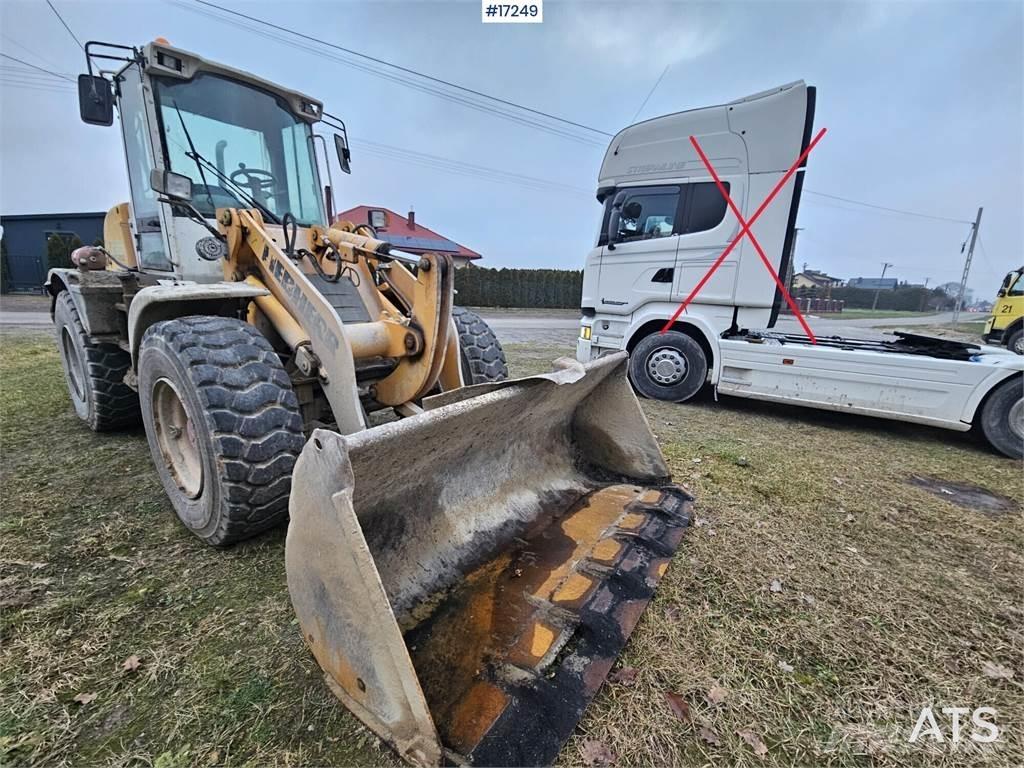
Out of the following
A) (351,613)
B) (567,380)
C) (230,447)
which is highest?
(567,380)

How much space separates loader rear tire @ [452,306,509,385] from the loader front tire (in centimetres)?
152

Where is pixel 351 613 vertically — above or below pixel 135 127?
below

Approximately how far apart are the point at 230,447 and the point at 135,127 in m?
2.71

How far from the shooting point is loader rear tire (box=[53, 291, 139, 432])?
3825mm

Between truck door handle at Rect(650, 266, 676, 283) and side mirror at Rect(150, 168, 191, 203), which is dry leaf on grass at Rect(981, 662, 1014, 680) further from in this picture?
truck door handle at Rect(650, 266, 676, 283)

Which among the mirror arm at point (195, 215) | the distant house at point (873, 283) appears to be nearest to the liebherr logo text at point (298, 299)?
the mirror arm at point (195, 215)

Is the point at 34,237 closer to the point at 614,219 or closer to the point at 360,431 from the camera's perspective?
the point at 614,219

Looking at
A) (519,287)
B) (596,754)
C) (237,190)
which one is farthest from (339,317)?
(519,287)

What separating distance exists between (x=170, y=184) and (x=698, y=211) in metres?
5.05

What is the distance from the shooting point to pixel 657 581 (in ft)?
7.02

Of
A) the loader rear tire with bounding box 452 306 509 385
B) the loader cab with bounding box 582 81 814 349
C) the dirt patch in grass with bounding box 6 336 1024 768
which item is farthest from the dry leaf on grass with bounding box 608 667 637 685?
the loader cab with bounding box 582 81 814 349

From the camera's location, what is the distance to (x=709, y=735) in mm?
1565

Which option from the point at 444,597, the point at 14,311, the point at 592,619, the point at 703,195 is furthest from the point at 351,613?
the point at 14,311

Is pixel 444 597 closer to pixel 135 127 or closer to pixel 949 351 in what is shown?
pixel 135 127
